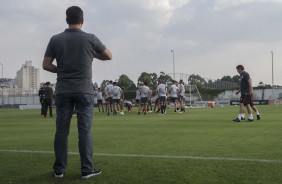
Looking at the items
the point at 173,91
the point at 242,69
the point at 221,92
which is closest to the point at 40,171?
the point at 242,69

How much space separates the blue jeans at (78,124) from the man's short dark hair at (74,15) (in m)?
0.95

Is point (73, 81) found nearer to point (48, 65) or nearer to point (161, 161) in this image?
point (48, 65)

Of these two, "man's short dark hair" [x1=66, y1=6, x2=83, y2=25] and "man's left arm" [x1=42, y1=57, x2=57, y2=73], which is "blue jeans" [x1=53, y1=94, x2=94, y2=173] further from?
"man's short dark hair" [x1=66, y1=6, x2=83, y2=25]

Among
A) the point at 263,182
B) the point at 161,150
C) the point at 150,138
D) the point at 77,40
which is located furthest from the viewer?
the point at 150,138

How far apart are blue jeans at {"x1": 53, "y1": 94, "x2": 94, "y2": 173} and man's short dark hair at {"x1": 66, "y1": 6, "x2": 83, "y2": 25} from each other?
3.10 ft

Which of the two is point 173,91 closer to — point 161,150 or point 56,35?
point 161,150

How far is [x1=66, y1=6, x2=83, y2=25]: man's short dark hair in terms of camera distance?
5195 mm

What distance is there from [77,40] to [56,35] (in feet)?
1.03

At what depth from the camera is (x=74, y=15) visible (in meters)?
5.21

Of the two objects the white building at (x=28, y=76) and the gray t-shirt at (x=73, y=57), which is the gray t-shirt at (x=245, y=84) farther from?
the white building at (x=28, y=76)

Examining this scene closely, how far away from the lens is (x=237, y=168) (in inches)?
214

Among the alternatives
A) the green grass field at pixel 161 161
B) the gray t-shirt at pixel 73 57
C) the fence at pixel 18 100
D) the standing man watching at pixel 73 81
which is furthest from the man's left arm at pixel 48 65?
the fence at pixel 18 100

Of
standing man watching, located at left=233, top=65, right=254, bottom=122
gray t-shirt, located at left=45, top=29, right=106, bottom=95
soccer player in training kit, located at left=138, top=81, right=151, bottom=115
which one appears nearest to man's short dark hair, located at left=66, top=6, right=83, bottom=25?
gray t-shirt, located at left=45, top=29, right=106, bottom=95

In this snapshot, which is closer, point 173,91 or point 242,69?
point 242,69
